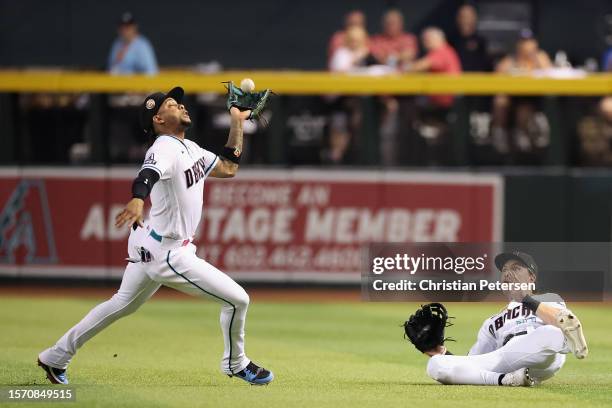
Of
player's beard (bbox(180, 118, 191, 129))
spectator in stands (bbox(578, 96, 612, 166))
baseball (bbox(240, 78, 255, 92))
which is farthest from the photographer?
spectator in stands (bbox(578, 96, 612, 166))

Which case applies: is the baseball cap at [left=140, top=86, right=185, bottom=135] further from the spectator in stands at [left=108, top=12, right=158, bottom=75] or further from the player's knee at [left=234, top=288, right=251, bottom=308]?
the spectator in stands at [left=108, top=12, right=158, bottom=75]

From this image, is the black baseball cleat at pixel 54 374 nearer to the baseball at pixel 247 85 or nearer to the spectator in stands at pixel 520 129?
the baseball at pixel 247 85

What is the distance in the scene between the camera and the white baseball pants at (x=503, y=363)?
771 centimetres

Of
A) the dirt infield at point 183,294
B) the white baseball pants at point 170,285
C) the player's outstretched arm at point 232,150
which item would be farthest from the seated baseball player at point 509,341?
the dirt infield at point 183,294

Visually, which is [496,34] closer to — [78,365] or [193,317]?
[193,317]

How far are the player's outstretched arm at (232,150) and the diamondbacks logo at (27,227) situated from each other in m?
6.98

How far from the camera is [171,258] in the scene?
777 centimetres

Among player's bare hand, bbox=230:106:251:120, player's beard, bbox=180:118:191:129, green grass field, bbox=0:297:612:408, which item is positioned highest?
player's bare hand, bbox=230:106:251:120

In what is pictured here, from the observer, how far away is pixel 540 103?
1485cm

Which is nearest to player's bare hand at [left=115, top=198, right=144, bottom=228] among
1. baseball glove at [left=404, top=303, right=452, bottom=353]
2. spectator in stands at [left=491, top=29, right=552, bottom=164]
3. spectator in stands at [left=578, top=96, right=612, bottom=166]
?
baseball glove at [left=404, top=303, right=452, bottom=353]

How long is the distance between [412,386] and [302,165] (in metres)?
6.93

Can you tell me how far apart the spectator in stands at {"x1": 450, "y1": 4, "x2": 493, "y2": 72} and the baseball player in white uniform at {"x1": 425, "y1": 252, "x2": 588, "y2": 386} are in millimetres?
7728

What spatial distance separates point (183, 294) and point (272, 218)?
1347mm

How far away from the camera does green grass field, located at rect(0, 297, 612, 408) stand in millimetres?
7520
